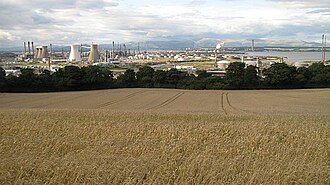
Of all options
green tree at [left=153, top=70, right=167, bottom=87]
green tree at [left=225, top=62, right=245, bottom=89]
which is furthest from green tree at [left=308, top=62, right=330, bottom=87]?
green tree at [left=153, top=70, right=167, bottom=87]

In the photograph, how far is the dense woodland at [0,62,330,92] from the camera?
56.9m

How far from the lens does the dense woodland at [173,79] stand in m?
56.9

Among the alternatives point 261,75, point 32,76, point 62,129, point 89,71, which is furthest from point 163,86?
point 62,129

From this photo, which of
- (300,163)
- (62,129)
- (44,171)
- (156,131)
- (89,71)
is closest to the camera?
(44,171)

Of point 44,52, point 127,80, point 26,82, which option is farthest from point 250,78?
point 44,52

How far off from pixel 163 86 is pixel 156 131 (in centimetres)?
5206

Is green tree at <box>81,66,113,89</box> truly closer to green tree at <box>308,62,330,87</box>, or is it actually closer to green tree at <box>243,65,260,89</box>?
green tree at <box>243,65,260,89</box>

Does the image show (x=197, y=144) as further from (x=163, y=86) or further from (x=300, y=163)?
(x=163, y=86)

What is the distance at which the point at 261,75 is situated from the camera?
6322 centimetres

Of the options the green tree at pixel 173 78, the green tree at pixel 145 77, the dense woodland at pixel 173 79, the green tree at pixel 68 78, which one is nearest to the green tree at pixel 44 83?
the dense woodland at pixel 173 79

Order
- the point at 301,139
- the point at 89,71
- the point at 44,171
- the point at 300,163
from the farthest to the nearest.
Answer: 1. the point at 89,71
2. the point at 301,139
3. the point at 300,163
4. the point at 44,171

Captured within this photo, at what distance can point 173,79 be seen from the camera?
6219cm

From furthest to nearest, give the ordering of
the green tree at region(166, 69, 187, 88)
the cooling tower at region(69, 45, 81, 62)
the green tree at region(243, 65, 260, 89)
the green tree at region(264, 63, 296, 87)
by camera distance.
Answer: the cooling tower at region(69, 45, 81, 62) → the green tree at region(166, 69, 187, 88) → the green tree at region(243, 65, 260, 89) → the green tree at region(264, 63, 296, 87)

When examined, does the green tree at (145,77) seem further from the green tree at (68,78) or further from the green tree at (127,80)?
the green tree at (68,78)
